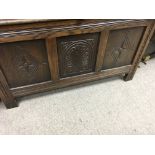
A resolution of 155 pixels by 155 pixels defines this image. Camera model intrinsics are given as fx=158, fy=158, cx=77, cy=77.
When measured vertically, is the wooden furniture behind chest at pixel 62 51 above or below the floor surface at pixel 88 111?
above

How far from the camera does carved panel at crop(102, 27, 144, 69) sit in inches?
39.5

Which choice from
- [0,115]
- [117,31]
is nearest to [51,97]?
[0,115]

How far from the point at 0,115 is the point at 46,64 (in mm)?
513

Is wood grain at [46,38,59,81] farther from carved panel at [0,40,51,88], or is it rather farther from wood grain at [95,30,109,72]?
wood grain at [95,30,109,72]

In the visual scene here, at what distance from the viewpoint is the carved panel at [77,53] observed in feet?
3.05

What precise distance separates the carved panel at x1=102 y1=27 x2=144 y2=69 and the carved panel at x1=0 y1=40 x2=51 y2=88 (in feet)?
1.41

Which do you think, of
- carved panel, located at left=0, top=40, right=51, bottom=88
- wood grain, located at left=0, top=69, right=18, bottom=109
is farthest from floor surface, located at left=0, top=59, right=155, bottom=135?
carved panel, located at left=0, top=40, right=51, bottom=88

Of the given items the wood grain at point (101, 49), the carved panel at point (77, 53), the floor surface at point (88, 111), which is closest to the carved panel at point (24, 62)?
the carved panel at point (77, 53)

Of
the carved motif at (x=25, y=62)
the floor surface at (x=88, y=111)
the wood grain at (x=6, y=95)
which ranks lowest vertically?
the floor surface at (x=88, y=111)

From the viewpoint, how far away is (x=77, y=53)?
1.01m

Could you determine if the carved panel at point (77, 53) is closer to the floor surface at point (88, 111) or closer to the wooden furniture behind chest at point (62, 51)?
the wooden furniture behind chest at point (62, 51)

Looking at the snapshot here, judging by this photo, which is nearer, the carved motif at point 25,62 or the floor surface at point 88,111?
the carved motif at point 25,62

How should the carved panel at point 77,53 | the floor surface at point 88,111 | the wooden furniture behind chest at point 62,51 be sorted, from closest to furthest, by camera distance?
1. the wooden furniture behind chest at point 62,51
2. the carved panel at point 77,53
3. the floor surface at point 88,111

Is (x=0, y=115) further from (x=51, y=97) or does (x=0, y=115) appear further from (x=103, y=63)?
(x=103, y=63)
